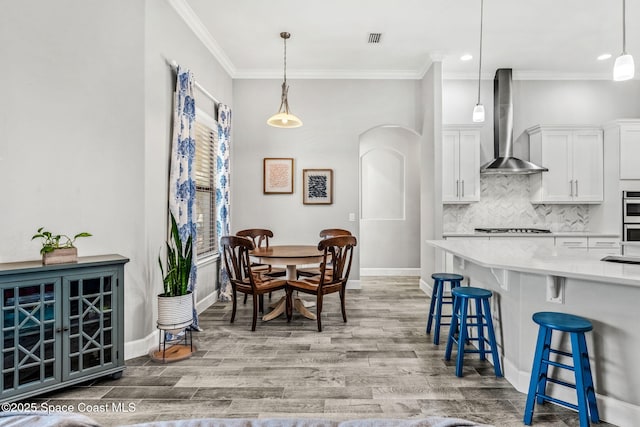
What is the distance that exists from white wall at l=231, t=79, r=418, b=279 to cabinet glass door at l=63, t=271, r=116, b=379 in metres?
2.95

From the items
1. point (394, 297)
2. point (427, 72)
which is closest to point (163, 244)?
point (394, 297)

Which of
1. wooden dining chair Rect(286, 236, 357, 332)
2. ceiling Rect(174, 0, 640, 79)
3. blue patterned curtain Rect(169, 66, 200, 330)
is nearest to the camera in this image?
blue patterned curtain Rect(169, 66, 200, 330)

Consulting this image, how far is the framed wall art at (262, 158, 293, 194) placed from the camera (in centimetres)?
532

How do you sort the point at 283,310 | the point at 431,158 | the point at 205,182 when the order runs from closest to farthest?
the point at 283,310 < the point at 205,182 < the point at 431,158

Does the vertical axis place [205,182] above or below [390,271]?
above

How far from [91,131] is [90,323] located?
1.41m

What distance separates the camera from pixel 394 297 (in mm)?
4934

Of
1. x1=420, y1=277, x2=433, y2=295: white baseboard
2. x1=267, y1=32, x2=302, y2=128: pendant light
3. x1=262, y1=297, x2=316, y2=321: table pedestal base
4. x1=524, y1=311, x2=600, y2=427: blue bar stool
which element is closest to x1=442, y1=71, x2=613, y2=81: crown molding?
x1=267, y1=32, x2=302, y2=128: pendant light

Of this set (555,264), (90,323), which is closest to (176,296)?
(90,323)

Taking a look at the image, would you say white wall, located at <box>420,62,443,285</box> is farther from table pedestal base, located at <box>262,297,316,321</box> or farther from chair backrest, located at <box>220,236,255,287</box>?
chair backrest, located at <box>220,236,255,287</box>

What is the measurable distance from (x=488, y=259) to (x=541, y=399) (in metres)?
0.93

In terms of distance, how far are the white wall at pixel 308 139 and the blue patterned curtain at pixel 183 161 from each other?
1.77 m

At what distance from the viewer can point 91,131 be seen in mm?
2631

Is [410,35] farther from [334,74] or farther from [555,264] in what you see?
[555,264]
